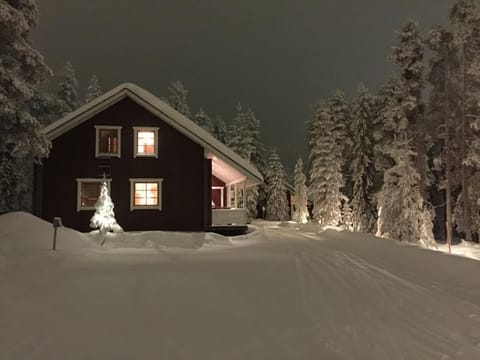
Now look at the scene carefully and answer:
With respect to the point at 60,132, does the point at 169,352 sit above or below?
below

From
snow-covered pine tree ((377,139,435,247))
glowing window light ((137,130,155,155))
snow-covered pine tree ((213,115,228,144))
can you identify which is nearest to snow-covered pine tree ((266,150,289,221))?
snow-covered pine tree ((213,115,228,144))

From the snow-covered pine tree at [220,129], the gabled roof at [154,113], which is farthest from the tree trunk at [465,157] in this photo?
the snow-covered pine tree at [220,129]

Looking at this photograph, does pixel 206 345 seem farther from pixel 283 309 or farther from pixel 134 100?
pixel 134 100

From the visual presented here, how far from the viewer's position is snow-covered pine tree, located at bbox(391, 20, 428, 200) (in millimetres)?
27516

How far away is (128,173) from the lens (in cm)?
2161

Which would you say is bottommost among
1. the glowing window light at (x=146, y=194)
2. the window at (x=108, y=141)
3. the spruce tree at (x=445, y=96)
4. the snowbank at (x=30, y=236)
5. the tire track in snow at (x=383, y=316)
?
the tire track in snow at (x=383, y=316)

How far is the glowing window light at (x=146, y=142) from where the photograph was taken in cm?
2192

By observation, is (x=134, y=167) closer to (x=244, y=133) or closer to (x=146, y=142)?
(x=146, y=142)

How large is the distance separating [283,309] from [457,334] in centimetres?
263

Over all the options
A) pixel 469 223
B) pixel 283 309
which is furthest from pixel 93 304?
pixel 469 223

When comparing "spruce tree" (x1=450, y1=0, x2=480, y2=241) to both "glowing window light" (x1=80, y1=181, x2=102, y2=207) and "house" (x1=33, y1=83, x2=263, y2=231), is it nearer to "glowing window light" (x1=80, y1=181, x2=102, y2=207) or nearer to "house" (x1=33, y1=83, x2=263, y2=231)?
"house" (x1=33, y1=83, x2=263, y2=231)

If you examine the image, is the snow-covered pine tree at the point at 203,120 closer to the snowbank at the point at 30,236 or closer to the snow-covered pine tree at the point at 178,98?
the snow-covered pine tree at the point at 178,98

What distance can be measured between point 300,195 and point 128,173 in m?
34.7

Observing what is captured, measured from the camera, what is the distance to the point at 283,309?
7137 mm
